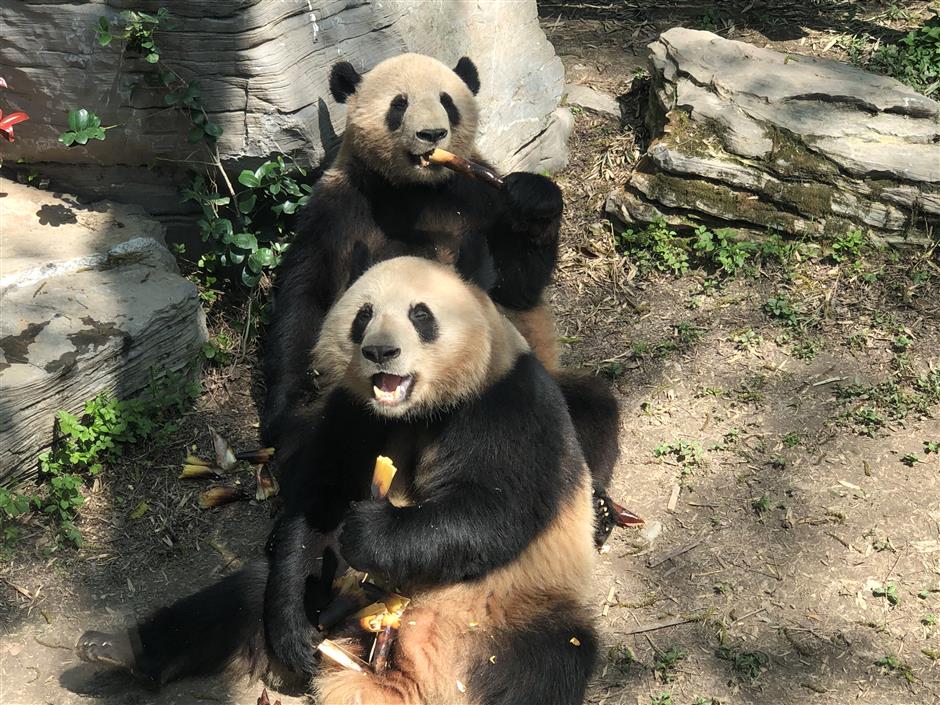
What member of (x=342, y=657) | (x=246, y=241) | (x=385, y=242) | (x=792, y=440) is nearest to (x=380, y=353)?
(x=342, y=657)

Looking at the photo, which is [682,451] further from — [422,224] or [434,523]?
[434,523]

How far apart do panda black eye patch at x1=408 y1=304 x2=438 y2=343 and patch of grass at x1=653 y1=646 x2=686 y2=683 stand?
6.39ft

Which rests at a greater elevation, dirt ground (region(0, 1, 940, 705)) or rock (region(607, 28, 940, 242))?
rock (region(607, 28, 940, 242))

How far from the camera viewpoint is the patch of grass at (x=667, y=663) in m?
4.62

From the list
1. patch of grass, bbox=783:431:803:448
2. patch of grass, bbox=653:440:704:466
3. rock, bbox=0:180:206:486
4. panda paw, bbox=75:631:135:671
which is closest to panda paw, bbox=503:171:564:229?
patch of grass, bbox=653:440:704:466

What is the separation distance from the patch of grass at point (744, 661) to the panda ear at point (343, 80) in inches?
150

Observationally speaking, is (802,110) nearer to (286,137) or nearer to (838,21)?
(838,21)

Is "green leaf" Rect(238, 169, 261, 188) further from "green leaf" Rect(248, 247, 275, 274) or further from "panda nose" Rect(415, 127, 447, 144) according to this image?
"panda nose" Rect(415, 127, 447, 144)

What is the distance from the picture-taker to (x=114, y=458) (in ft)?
18.5

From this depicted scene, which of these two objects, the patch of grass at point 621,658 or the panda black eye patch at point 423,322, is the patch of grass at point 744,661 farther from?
the panda black eye patch at point 423,322

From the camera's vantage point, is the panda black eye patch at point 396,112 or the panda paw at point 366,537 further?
the panda black eye patch at point 396,112

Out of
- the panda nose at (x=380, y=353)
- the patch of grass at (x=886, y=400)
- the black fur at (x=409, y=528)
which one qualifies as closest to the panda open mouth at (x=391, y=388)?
the panda nose at (x=380, y=353)

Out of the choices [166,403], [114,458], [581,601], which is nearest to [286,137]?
[166,403]

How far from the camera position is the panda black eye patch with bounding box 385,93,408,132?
576 centimetres
